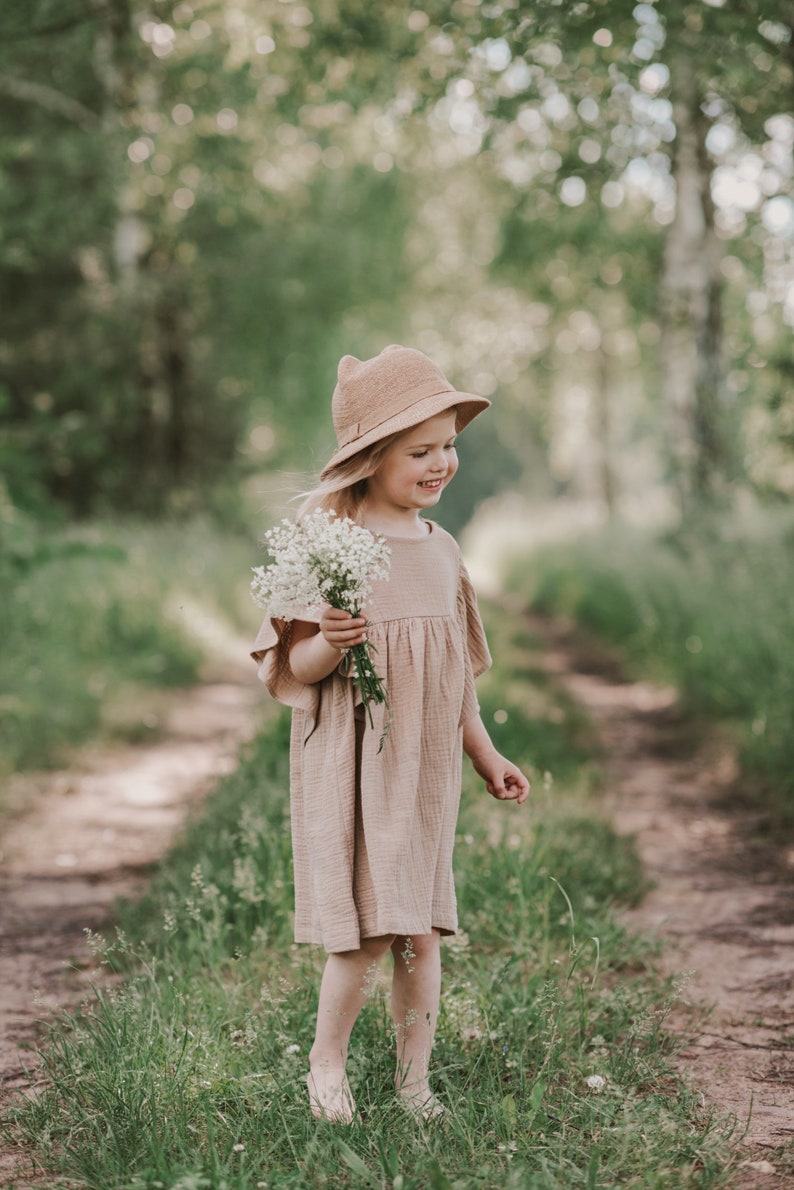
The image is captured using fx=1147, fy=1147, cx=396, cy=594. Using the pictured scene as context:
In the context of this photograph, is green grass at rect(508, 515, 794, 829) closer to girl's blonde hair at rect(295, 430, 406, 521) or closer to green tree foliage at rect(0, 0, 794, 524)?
green tree foliage at rect(0, 0, 794, 524)

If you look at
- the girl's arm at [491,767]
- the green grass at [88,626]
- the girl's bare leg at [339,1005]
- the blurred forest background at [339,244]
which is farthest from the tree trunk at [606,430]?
A: the girl's bare leg at [339,1005]

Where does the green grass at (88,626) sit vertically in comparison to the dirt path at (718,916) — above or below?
above

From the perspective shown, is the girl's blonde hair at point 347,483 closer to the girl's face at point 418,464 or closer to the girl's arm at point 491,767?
the girl's face at point 418,464

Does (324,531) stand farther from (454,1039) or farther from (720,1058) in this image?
(720,1058)

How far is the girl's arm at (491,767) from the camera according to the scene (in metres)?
3.06

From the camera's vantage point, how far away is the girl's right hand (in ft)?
8.46

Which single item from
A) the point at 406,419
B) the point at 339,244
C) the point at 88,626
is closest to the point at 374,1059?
the point at 406,419

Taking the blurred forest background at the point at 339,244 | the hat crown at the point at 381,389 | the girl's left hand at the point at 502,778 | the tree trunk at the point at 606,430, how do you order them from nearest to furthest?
the hat crown at the point at 381,389 → the girl's left hand at the point at 502,778 → the blurred forest background at the point at 339,244 → the tree trunk at the point at 606,430

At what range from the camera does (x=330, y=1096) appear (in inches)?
106

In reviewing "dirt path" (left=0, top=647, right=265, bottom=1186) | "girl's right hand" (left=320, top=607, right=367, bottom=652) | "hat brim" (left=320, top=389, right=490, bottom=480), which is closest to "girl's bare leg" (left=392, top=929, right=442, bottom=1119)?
"girl's right hand" (left=320, top=607, right=367, bottom=652)

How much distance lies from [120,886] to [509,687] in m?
3.45

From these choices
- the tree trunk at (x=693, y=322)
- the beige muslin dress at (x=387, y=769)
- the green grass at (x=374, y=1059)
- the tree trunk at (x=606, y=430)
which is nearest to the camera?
the green grass at (x=374, y=1059)

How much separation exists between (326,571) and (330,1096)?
1.23 metres

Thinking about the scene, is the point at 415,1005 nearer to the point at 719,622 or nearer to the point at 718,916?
the point at 718,916
